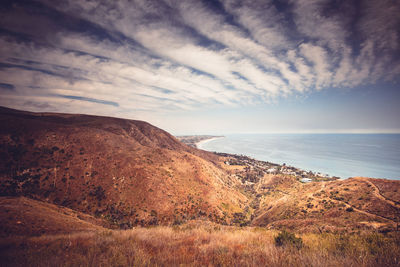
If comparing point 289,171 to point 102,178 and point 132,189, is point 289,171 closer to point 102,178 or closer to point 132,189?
point 132,189

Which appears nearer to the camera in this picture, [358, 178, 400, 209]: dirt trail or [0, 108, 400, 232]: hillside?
[358, 178, 400, 209]: dirt trail

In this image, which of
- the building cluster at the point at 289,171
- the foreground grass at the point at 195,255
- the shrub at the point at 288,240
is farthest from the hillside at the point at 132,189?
the building cluster at the point at 289,171

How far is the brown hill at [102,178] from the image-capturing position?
23359 mm

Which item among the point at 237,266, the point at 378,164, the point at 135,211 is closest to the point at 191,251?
the point at 237,266

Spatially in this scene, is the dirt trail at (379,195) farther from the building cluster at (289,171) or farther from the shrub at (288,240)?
the building cluster at (289,171)

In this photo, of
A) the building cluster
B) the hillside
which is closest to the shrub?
the hillside

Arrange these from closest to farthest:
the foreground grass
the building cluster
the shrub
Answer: the foreground grass → the shrub → the building cluster

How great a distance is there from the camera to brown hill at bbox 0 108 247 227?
920 inches

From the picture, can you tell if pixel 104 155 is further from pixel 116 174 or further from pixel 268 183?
pixel 268 183

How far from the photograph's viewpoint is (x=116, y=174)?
30.5m

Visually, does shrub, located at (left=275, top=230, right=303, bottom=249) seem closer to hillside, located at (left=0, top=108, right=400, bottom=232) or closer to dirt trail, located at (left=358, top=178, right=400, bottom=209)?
hillside, located at (left=0, top=108, right=400, bottom=232)

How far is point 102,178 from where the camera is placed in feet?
94.7

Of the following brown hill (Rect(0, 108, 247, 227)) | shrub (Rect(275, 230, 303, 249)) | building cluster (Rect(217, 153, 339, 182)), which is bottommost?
building cluster (Rect(217, 153, 339, 182))

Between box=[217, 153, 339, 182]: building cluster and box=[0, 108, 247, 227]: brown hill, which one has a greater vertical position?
box=[0, 108, 247, 227]: brown hill
